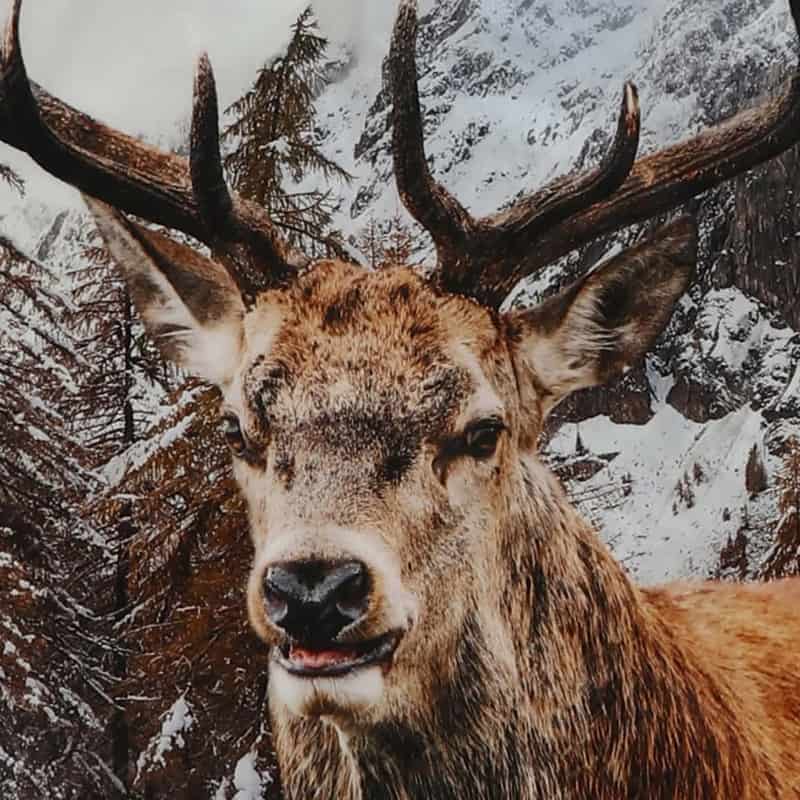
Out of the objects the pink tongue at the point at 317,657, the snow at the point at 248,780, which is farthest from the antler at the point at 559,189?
the snow at the point at 248,780

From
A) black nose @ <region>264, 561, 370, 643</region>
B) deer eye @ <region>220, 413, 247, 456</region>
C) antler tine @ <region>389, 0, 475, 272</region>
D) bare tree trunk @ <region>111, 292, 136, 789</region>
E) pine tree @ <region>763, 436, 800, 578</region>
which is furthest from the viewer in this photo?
pine tree @ <region>763, 436, 800, 578</region>

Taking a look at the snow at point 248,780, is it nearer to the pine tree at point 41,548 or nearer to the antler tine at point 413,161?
the pine tree at point 41,548

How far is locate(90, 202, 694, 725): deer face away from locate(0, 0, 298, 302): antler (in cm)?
13

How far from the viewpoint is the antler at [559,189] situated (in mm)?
4539

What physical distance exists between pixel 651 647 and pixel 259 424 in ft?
4.66

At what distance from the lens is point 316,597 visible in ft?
11.5

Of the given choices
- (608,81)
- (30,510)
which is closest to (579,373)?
(30,510)

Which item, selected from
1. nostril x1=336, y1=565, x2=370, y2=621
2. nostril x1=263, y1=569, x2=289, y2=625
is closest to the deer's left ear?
nostril x1=336, y1=565, x2=370, y2=621

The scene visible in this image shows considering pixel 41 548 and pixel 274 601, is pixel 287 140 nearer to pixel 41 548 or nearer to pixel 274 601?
pixel 41 548

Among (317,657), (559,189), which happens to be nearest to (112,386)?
(559,189)

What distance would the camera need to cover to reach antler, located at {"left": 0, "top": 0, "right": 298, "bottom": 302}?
4.60m

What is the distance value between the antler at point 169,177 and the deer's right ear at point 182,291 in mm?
100

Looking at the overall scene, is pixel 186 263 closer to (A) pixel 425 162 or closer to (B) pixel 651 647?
(A) pixel 425 162

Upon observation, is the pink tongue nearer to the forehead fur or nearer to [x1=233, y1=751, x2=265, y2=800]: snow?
the forehead fur
